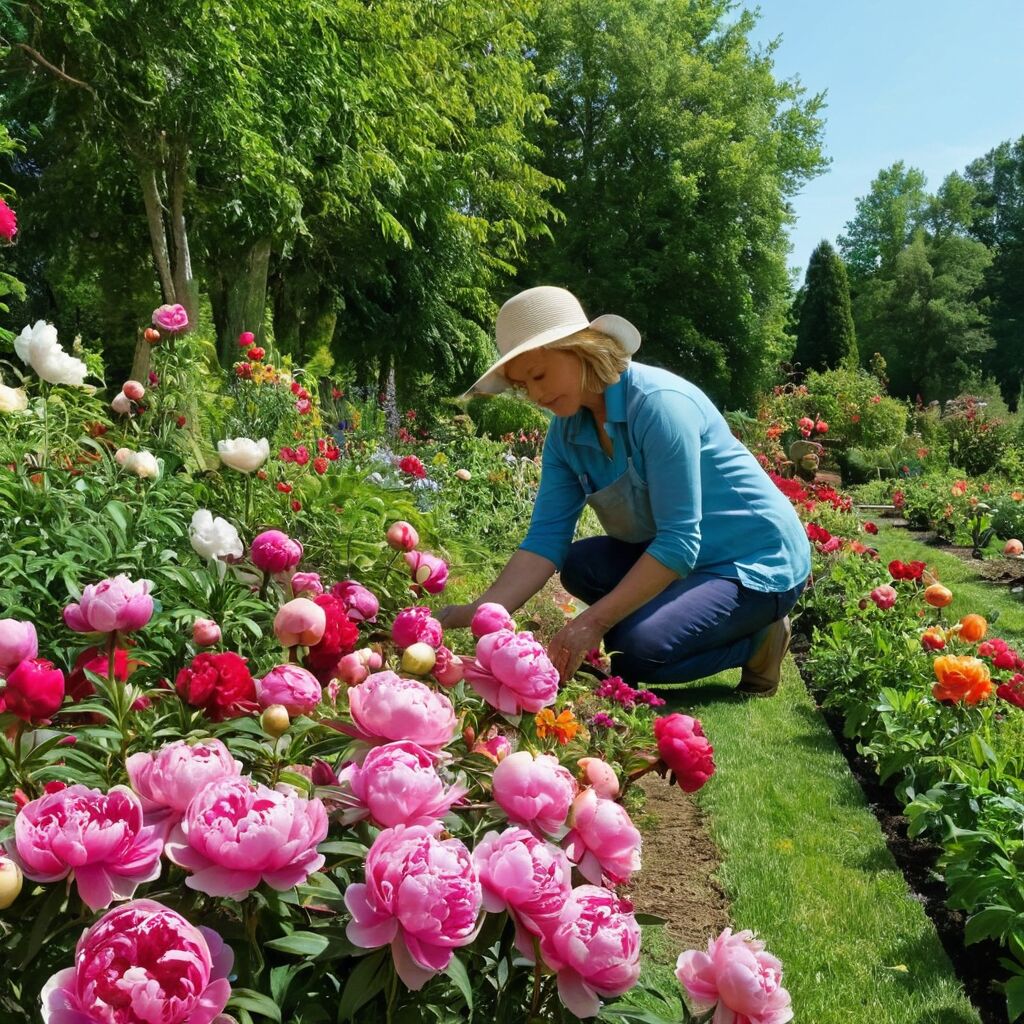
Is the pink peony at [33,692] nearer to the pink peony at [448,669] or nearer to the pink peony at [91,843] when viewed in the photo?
the pink peony at [91,843]

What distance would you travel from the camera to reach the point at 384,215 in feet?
31.3

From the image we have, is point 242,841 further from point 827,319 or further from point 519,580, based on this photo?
point 827,319

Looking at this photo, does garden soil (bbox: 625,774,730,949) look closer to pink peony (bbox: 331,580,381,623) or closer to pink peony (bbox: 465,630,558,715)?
pink peony (bbox: 331,580,381,623)

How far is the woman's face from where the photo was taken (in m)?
2.60

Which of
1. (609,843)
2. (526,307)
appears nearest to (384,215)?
(526,307)

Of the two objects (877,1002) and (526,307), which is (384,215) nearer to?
(526,307)

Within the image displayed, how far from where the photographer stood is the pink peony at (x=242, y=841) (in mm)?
715

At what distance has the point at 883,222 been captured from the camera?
4325 cm

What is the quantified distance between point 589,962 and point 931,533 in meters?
8.20

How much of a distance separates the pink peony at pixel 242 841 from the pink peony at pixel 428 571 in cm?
84

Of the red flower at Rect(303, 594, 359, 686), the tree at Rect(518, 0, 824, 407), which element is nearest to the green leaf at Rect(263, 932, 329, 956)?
the red flower at Rect(303, 594, 359, 686)

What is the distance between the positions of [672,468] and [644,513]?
0.45 meters

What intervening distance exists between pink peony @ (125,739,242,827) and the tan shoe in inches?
114

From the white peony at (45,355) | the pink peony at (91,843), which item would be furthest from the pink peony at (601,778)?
the white peony at (45,355)
